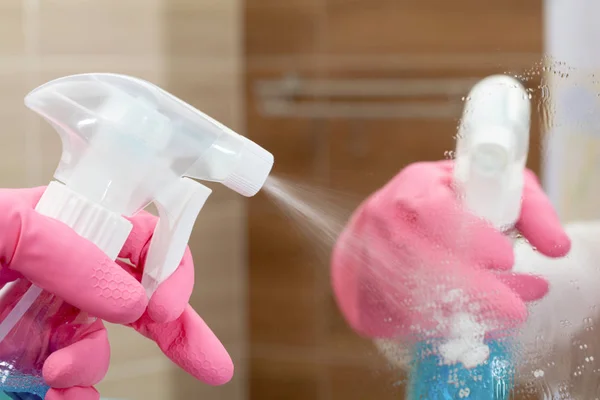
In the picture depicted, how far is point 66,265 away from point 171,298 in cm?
5

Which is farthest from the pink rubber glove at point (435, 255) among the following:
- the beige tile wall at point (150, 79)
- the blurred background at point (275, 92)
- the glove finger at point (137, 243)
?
the blurred background at point (275, 92)

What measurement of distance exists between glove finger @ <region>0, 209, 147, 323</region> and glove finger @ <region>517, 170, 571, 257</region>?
0.18 metres

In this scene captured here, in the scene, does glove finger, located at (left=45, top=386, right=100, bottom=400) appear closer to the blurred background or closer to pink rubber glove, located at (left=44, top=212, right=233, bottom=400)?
pink rubber glove, located at (left=44, top=212, right=233, bottom=400)

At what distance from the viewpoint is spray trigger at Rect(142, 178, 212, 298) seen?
33cm

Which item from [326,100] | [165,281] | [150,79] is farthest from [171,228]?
[326,100]

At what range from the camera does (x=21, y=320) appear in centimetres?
32

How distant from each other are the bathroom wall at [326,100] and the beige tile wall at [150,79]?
0.15 feet

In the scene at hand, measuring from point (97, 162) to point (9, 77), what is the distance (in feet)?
2.15

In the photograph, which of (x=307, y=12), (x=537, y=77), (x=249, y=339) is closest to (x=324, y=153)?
(x=307, y=12)

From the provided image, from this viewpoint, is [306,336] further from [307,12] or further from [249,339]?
[307,12]

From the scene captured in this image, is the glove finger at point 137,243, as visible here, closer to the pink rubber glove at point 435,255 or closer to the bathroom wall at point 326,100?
the pink rubber glove at point 435,255

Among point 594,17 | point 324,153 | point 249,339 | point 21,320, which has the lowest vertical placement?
point 249,339

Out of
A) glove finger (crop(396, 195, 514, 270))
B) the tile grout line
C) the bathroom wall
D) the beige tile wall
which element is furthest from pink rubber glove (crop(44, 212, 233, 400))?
the bathroom wall

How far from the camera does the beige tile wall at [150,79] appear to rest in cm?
92
